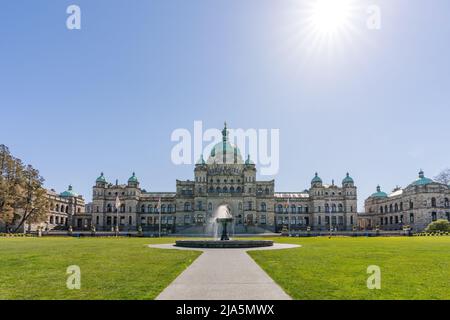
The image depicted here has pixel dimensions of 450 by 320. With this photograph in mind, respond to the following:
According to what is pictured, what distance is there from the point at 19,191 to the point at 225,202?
50.5m

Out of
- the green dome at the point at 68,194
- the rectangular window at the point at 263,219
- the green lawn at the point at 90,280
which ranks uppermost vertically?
the green dome at the point at 68,194

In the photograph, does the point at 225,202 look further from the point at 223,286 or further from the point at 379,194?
the point at 223,286

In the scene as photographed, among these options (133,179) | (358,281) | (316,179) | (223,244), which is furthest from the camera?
(316,179)

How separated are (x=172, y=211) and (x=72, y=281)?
324ft

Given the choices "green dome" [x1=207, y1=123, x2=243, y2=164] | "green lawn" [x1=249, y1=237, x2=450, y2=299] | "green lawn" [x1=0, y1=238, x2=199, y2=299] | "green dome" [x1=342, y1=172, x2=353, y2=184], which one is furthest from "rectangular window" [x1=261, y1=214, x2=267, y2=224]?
"green lawn" [x1=0, y1=238, x2=199, y2=299]

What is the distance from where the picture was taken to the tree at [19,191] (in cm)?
6175

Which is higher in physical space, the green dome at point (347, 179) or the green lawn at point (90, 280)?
the green dome at point (347, 179)

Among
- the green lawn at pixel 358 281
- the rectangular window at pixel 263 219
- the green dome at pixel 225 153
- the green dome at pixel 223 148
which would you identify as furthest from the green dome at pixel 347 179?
the green lawn at pixel 358 281

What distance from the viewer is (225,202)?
326 ft

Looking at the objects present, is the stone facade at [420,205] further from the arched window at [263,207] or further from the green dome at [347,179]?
the arched window at [263,207]

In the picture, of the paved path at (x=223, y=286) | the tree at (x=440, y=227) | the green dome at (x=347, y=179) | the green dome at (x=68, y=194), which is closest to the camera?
the paved path at (x=223, y=286)

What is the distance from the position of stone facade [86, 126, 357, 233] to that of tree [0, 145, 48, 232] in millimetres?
36640

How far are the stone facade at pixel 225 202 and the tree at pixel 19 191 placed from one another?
3664cm

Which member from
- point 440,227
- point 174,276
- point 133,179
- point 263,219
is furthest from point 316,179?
point 174,276
